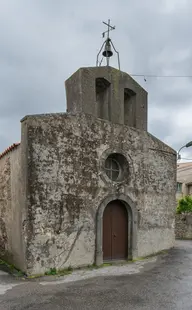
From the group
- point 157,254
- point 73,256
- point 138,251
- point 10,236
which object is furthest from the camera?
point 157,254

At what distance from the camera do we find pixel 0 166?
36.4 ft

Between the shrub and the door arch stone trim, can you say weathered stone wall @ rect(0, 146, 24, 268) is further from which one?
the shrub

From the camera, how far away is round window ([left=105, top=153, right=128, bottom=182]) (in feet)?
34.2

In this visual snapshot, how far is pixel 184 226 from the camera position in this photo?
59.2ft

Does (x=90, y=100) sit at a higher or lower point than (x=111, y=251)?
higher

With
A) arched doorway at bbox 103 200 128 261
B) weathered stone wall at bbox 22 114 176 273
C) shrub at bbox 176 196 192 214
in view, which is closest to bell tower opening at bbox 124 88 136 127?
weathered stone wall at bbox 22 114 176 273

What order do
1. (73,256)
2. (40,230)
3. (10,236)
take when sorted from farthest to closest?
(10,236), (73,256), (40,230)

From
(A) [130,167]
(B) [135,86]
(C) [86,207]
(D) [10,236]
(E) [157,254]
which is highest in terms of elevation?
(B) [135,86]

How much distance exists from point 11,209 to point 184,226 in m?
12.3

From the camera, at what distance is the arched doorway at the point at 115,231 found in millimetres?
9914

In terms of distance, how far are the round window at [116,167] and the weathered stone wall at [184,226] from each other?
9367 mm

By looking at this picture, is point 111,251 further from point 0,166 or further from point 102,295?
point 0,166

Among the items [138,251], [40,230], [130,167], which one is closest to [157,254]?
[138,251]

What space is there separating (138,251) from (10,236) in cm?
464
